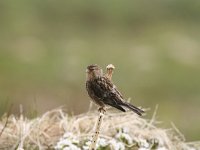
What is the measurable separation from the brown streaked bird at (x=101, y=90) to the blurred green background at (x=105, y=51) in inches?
322

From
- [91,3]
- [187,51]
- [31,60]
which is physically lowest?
[31,60]

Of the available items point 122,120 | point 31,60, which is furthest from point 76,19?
point 122,120

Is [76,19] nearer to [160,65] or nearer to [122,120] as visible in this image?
[160,65]

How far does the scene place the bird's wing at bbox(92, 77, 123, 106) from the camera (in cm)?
657

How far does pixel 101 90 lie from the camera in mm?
6582

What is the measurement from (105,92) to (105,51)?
653 inches

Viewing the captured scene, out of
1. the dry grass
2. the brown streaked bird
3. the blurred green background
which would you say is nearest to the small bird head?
the brown streaked bird

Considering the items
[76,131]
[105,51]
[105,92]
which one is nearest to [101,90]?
[105,92]

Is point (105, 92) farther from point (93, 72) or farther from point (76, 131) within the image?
point (76, 131)

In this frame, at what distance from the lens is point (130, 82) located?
66.0 feet

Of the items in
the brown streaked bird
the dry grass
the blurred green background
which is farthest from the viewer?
the blurred green background

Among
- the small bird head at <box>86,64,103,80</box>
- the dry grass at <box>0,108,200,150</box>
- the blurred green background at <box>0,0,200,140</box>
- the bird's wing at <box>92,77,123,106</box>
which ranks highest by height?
the blurred green background at <box>0,0,200,140</box>

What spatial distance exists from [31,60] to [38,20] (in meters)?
3.42

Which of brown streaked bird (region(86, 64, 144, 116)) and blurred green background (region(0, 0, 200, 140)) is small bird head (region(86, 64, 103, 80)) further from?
blurred green background (region(0, 0, 200, 140))
